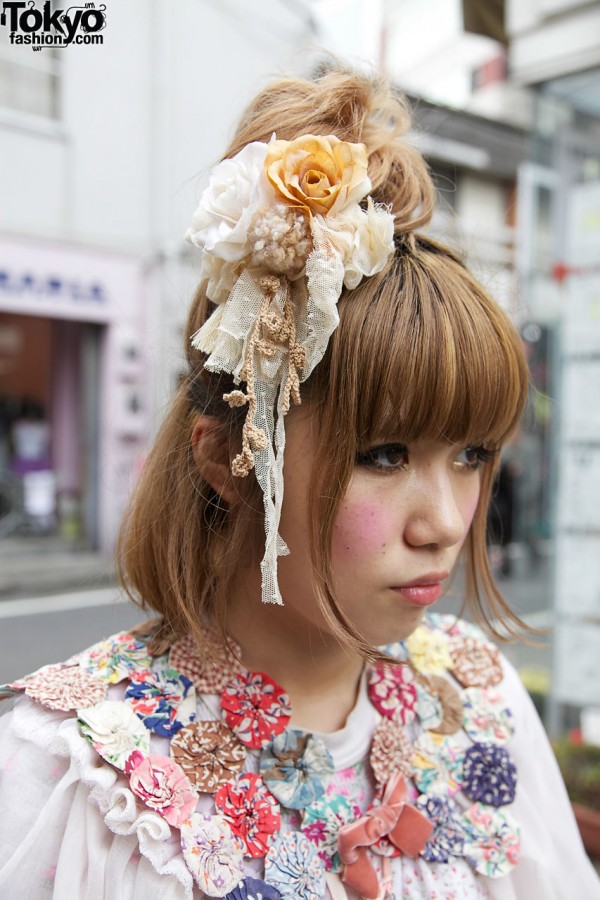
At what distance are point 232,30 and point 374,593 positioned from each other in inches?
44.6

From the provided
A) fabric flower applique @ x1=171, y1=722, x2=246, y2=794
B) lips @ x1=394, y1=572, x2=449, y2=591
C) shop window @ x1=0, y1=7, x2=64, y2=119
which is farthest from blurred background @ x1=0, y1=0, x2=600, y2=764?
lips @ x1=394, y1=572, x2=449, y2=591

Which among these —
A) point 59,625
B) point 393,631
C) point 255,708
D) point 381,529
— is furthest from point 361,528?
point 59,625

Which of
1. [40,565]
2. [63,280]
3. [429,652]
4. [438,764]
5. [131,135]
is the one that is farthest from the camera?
[63,280]

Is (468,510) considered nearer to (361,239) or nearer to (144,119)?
(361,239)

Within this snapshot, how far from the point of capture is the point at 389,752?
95cm

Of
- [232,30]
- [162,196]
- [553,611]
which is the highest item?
[232,30]

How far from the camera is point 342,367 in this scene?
77 centimetres

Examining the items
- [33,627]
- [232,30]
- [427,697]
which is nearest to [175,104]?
[232,30]

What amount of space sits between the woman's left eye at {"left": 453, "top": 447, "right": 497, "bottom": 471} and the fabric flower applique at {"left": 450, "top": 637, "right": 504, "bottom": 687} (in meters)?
0.36

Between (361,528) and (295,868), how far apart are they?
0.39 meters

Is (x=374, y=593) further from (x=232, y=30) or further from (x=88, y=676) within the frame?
(x=232, y=30)

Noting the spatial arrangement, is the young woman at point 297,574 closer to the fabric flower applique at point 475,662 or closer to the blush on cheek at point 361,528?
the blush on cheek at point 361,528

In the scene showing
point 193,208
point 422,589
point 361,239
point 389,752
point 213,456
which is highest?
point 193,208

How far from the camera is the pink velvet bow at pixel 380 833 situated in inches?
33.4
